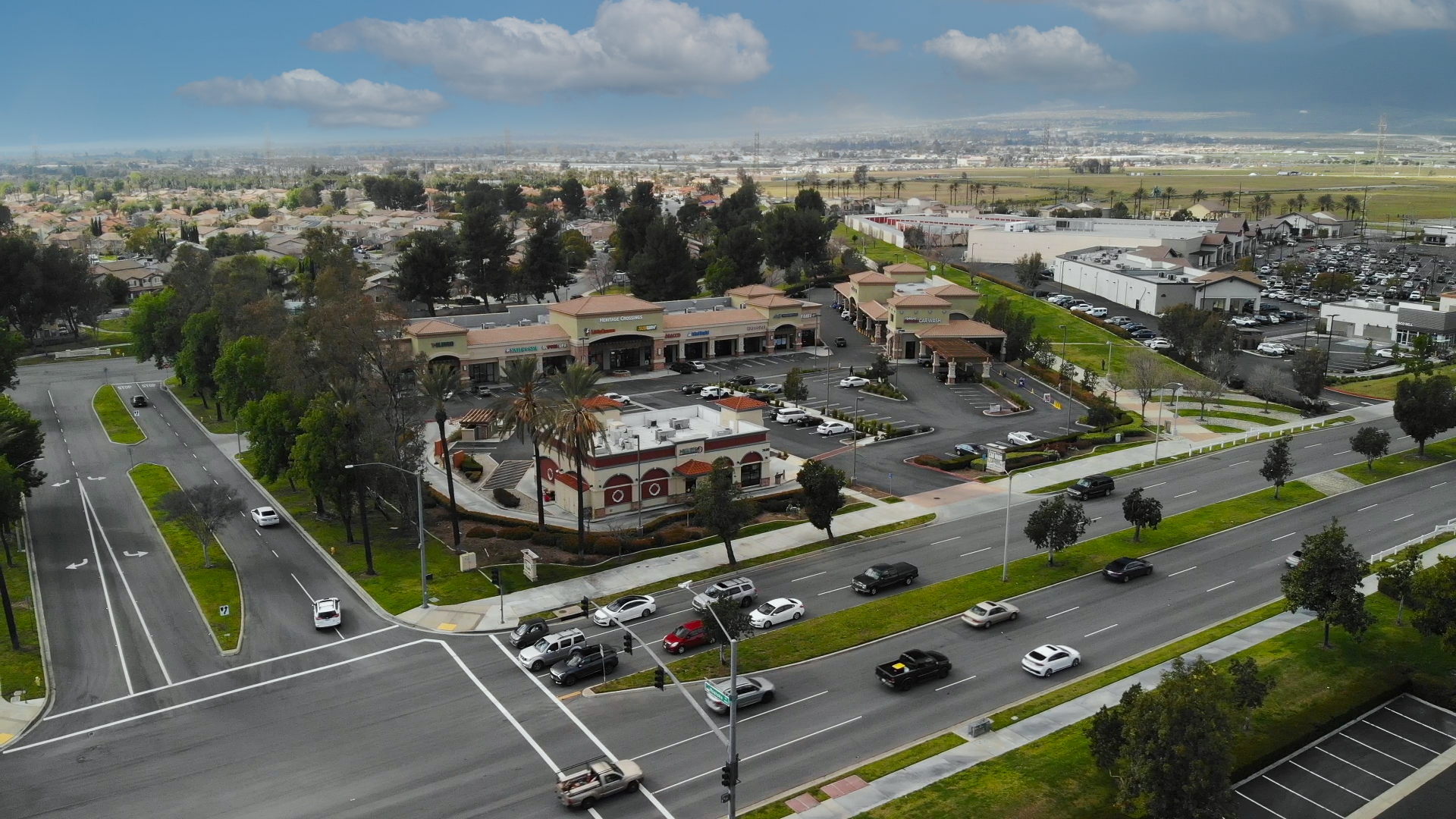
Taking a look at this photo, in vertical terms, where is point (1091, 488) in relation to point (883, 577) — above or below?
below

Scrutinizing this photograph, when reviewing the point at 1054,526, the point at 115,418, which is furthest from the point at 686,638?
the point at 115,418

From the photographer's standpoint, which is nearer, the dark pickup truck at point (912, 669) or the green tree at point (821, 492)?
the dark pickup truck at point (912, 669)

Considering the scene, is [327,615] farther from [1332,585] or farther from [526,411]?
[1332,585]

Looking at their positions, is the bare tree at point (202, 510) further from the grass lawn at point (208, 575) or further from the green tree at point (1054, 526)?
the green tree at point (1054, 526)

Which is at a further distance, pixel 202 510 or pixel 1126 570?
pixel 202 510

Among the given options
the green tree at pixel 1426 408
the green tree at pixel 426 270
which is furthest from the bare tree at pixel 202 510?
the green tree at pixel 1426 408

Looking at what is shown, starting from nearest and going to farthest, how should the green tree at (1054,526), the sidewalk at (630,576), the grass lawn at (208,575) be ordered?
1. the grass lawn at (208,575)
2. the sidewalk at (630,576)
3. the green tree at (1054,526)
